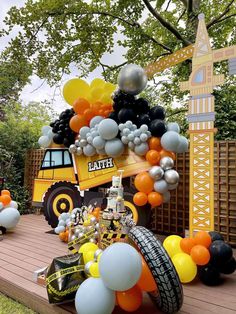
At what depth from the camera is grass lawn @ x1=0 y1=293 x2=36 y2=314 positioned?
8.00 ft

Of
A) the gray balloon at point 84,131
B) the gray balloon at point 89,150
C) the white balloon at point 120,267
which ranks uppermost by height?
the gray balloon at point 84,131

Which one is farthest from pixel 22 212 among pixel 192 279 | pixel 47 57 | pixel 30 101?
pixel 30 101

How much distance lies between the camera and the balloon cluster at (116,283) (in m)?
1.92

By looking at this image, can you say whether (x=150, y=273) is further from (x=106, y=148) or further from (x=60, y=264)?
(x=106, y=148)

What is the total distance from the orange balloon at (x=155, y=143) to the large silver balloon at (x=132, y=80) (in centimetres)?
75

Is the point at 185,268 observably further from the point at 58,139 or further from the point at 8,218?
the point at 8,218

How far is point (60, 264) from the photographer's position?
93.7 inches

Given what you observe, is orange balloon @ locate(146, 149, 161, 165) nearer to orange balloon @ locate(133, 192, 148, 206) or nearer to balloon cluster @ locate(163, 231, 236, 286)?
orange balloon @ locate(133, 192, 148, 206)

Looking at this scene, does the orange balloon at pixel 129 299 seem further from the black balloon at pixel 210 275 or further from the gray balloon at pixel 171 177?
the gray balloon at pixel 171 177

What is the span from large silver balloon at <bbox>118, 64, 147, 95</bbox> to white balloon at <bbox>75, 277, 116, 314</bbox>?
2.76 meters

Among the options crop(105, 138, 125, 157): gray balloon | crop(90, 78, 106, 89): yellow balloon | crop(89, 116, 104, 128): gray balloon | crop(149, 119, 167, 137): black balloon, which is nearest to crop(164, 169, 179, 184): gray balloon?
crop(149, 119, 167, 137): black balloon

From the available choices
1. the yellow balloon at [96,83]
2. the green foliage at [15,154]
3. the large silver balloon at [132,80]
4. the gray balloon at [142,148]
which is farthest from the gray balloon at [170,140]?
the green foliage at [15,154]

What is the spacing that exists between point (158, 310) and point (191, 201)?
1.66 meters

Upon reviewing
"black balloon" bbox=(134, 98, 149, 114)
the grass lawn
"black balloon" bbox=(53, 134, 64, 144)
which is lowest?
the grass lawn
